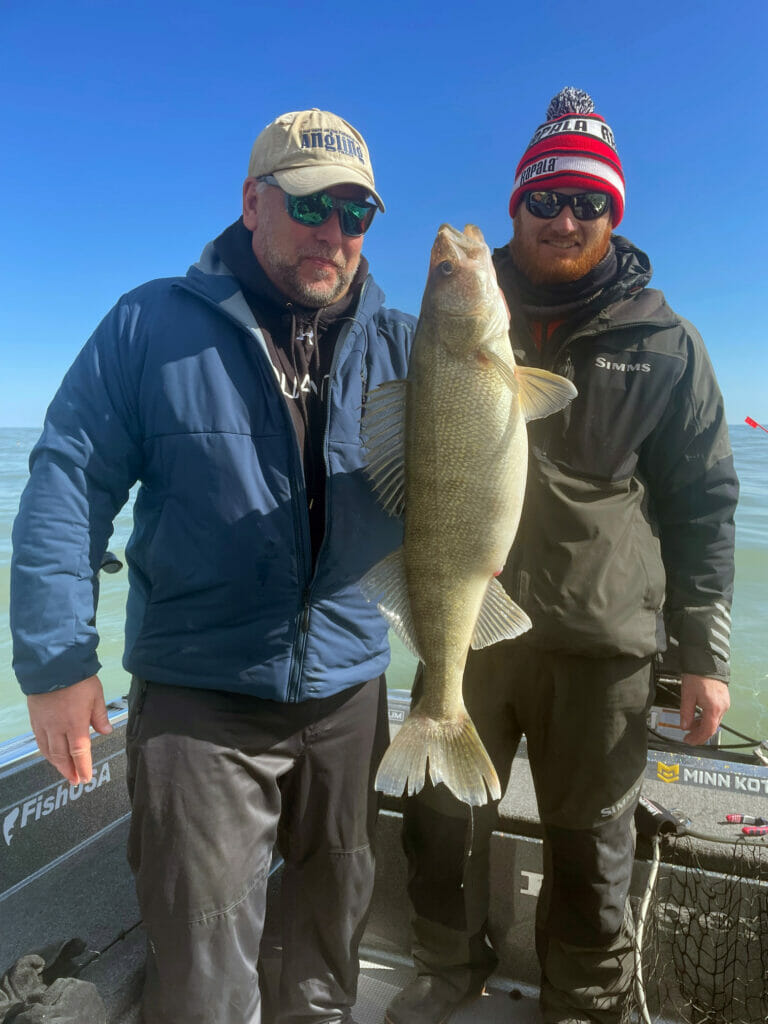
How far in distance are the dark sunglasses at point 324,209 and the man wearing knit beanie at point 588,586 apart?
580mm

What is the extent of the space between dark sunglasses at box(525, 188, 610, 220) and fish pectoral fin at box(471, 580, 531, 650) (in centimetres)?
135

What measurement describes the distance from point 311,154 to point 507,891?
2.91 metres

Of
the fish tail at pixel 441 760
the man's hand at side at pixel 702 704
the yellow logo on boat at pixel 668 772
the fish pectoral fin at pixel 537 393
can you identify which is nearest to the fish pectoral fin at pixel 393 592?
the fish tail at pixel 441 760

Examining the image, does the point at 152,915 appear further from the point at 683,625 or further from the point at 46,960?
the point at 683,625

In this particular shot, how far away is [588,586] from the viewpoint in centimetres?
220

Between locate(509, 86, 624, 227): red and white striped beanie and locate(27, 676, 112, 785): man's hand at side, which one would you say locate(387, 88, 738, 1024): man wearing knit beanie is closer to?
locate(509, 86, 624, 227): red and white striped beanie

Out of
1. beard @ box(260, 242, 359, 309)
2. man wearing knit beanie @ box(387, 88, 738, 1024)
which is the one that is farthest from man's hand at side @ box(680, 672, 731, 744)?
beard @ box(260, 242, 359, 309)

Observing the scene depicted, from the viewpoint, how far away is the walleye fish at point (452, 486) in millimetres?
1960

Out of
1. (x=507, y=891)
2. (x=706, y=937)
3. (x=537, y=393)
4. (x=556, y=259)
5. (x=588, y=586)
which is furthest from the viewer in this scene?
(x=507, y=891)

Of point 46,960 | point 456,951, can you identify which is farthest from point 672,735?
point 46,960

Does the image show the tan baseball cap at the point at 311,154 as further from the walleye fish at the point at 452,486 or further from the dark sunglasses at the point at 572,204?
the dark sunglasses at the point at 572,204

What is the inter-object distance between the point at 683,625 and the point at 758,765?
128 cm

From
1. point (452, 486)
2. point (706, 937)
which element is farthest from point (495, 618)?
point (706, 937)

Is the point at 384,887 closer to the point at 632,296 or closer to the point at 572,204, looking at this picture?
the point at 632,296
